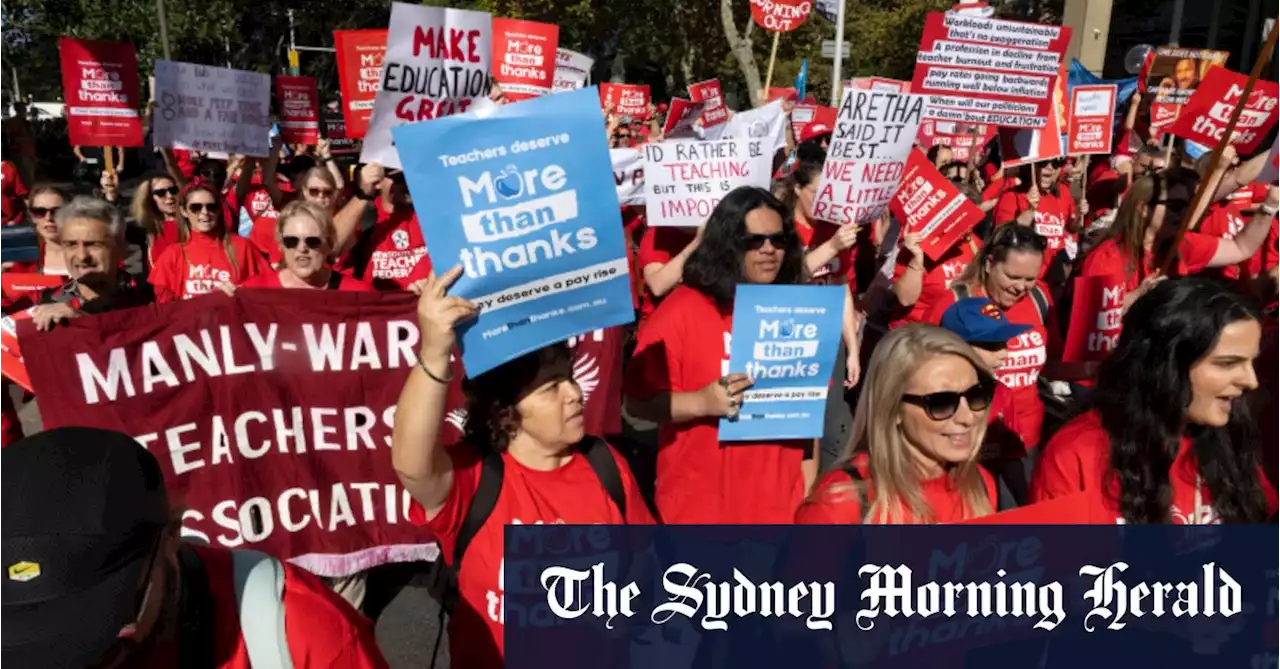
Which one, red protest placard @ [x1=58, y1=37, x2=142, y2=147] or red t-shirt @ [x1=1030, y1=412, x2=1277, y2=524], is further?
red protest placard @ [x1=58, y1=37, x2=142, y2=147]

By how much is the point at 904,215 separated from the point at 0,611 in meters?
4.69

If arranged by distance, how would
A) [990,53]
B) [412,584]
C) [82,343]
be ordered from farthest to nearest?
[990,53]
[412,584]
[82,343]

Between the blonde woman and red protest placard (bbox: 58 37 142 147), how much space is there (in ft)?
23.7

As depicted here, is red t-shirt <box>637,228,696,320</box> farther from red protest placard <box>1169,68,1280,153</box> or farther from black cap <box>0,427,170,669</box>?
black cap <box>0,427,170,669</box>

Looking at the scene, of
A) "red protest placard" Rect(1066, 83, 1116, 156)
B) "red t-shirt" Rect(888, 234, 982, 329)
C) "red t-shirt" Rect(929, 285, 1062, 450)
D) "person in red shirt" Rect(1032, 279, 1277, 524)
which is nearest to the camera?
"person in red shirt" Rect(1032, 279, 1277, 524)

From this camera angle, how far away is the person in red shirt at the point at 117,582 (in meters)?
1.21

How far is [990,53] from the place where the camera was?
6.52 metres

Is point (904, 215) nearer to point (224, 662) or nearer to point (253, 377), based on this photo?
point (253, 377)

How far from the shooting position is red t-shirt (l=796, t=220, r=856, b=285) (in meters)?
5.28

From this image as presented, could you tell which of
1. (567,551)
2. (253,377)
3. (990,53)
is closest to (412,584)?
(253,377)

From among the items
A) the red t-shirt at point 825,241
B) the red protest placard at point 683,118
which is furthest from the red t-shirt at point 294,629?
the red protest placard at point 683,118

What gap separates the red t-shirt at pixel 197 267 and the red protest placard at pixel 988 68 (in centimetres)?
450

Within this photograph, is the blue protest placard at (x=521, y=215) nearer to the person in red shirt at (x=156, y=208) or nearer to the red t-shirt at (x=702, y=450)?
the red t-shirt at (x=702, y=450)

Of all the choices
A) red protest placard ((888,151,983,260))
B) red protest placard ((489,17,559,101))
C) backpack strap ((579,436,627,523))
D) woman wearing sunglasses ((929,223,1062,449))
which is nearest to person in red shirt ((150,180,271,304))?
red protest placard ((489,17,559,101))
